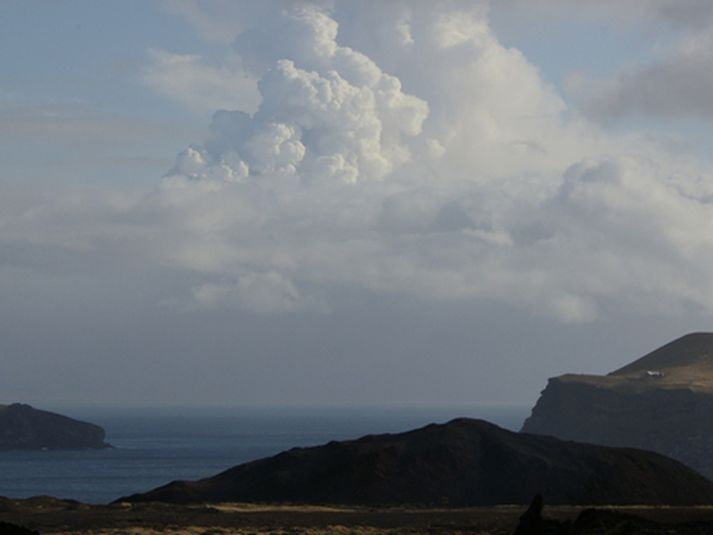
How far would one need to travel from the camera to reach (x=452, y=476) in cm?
8156

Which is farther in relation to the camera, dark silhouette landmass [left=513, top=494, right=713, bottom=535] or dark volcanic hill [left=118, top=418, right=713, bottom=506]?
dark volcanic hill [left=118, top=418, right=713, bottom=506]

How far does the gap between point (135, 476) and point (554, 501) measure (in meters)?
116

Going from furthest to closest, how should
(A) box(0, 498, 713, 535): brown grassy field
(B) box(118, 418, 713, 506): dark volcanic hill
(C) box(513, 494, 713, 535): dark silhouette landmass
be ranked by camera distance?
(B) box(118, 418, 713, 506): dark volcanic hill
(A) box(0, 498, 713, 535): brown grassy field
(C) box(513, 494, 713, 535): dark silhouette landmass

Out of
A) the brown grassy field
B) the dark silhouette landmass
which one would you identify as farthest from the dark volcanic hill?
the dark silhouette landmass

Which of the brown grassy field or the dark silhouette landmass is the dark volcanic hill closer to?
the brown grassy field

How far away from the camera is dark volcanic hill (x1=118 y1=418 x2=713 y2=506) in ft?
255

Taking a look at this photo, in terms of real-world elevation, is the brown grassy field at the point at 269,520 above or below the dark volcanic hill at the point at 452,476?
below

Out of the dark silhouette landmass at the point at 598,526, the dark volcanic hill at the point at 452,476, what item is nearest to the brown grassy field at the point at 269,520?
the dark silhouette landmass at the point at 598,526

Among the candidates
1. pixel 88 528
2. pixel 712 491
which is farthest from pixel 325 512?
pixel 712 491

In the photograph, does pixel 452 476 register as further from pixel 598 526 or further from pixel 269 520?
pixel 598 526

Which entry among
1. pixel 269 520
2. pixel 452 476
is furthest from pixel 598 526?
pixel 452 476

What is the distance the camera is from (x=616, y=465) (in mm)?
81500

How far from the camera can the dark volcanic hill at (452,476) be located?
77.8 metres

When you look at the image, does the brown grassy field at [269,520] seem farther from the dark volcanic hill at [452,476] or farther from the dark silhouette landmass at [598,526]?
the dark volcanic hill at [452,476]
